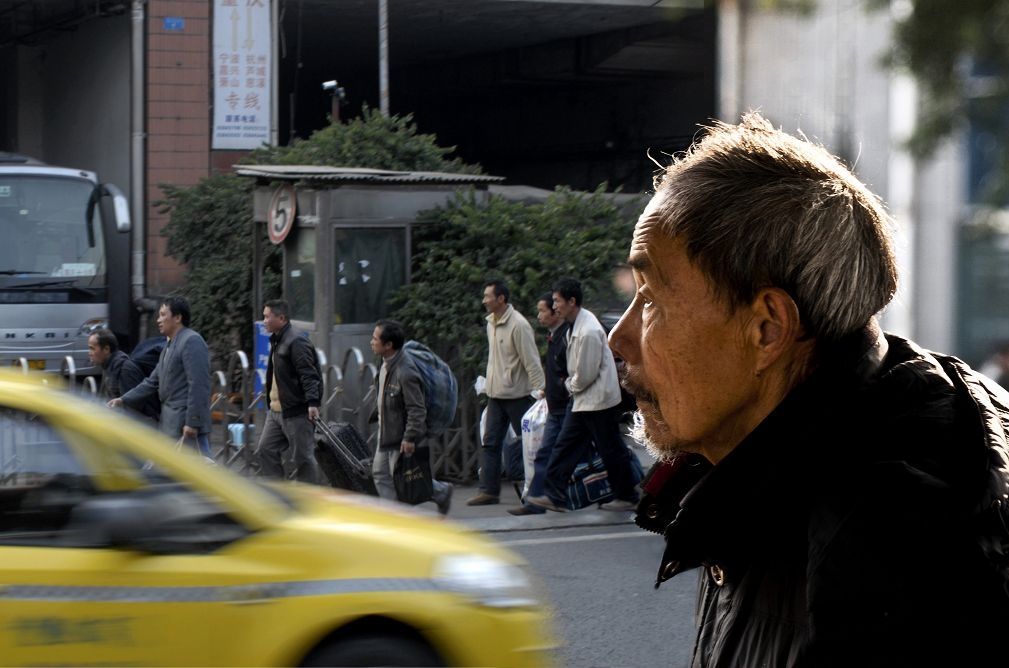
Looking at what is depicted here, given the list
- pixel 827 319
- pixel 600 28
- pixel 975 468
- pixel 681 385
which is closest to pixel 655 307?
pixel 681 385

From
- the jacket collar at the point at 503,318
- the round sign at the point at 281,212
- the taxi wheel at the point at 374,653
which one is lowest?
the taxi wheel at the point at 374,653

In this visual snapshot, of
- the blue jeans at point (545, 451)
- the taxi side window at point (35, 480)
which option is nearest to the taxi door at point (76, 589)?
the taxi side window at point (35, 480)

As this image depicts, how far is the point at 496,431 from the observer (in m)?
10.6

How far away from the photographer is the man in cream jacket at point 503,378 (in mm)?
10359

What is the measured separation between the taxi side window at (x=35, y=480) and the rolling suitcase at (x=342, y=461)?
5.18m

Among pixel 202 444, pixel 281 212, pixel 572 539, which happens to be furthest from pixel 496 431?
pixel 281 212

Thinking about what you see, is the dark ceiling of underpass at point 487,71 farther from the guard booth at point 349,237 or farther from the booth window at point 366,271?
the booth window at point 366,271

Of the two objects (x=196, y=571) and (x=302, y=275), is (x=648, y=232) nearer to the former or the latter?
(x=196, y=571)

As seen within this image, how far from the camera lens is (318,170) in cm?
1235

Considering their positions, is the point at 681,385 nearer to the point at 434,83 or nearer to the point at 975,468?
the point at 975,468

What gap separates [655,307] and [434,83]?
106 feet

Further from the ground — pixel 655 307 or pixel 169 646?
pixel 655 307

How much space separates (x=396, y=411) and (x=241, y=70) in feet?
44.3

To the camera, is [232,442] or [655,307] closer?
[655,307]
